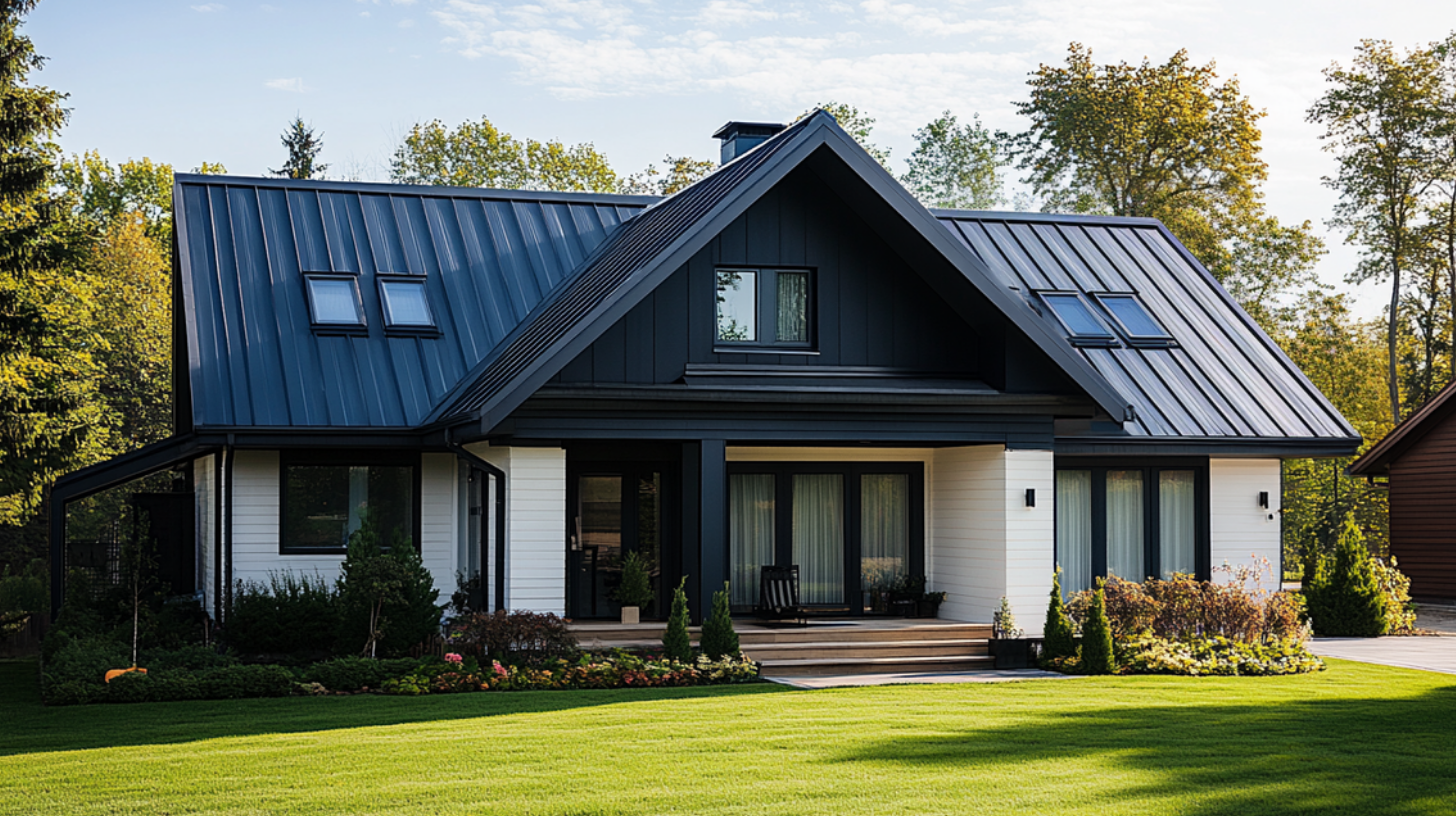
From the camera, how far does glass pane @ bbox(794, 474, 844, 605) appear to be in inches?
741

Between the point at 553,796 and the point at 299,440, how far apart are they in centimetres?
974

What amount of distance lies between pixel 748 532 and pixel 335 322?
638 cm

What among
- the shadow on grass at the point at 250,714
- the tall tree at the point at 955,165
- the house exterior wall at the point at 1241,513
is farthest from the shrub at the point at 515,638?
the tall tree at the point at 955,165

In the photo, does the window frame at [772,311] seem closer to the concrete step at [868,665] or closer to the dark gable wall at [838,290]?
the dark gable wall at [838,290]

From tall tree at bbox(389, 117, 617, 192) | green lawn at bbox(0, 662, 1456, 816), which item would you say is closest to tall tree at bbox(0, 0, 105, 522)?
green lawn at bbox(0, 662, 1456, 816)

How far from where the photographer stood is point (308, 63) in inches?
1512

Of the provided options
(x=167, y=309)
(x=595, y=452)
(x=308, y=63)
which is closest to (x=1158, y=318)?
(x=595, y=452)

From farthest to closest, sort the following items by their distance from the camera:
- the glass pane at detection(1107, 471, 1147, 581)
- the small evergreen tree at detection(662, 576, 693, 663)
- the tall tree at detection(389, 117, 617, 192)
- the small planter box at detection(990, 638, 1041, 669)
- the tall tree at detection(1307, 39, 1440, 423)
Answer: the tall tree at detection(389, 117, 617, 192) < the tall tree at detection(1307, 39, 1440, 423) < the glass pane at detection(1107, 471, 1147, 581) < the small planter box at detection(990, 638, 1041, 669) < the small evergreen tree at detection(662, 576, 693, 663)

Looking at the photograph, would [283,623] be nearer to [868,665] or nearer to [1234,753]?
[868,665]

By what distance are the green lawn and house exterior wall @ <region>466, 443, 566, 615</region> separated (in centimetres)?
239

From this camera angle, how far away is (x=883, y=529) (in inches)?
752

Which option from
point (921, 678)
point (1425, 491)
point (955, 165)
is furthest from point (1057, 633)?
point (955, 165)

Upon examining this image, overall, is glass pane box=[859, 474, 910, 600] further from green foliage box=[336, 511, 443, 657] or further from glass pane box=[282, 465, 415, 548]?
green foliage box=[336, 511, 443, 657]

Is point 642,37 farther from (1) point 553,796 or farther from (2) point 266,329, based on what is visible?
(1) point 553,796
